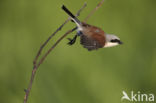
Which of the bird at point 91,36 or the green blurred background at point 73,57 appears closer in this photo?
the bird at point 91,36

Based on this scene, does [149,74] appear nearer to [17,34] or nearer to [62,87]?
[62,87]

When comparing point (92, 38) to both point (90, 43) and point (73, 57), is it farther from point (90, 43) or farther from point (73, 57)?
point (73, 57)

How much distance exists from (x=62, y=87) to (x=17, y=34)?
1.19 feet

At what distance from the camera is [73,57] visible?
1510mm

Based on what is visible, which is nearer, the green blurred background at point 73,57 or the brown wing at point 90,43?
the brown wing at point 90,43

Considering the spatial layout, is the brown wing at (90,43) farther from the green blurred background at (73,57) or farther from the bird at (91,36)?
the green blurred background at (73,57)

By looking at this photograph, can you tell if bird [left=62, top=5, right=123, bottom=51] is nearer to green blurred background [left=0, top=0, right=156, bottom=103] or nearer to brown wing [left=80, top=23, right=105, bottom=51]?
brown wing [left=80, top=23, right=105, bottom=51]

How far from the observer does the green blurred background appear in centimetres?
146

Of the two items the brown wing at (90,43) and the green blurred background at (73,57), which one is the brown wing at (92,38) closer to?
the brown wing at (90,43)

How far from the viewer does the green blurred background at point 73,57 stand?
1.46 metres

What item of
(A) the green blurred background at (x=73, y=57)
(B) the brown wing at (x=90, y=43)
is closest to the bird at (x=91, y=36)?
(B) the brown wing at (x=90, y=43)

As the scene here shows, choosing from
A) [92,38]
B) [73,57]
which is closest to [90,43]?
[92,38]

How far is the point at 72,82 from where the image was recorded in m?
1.48

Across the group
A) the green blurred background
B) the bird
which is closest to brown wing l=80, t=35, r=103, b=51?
the bird
